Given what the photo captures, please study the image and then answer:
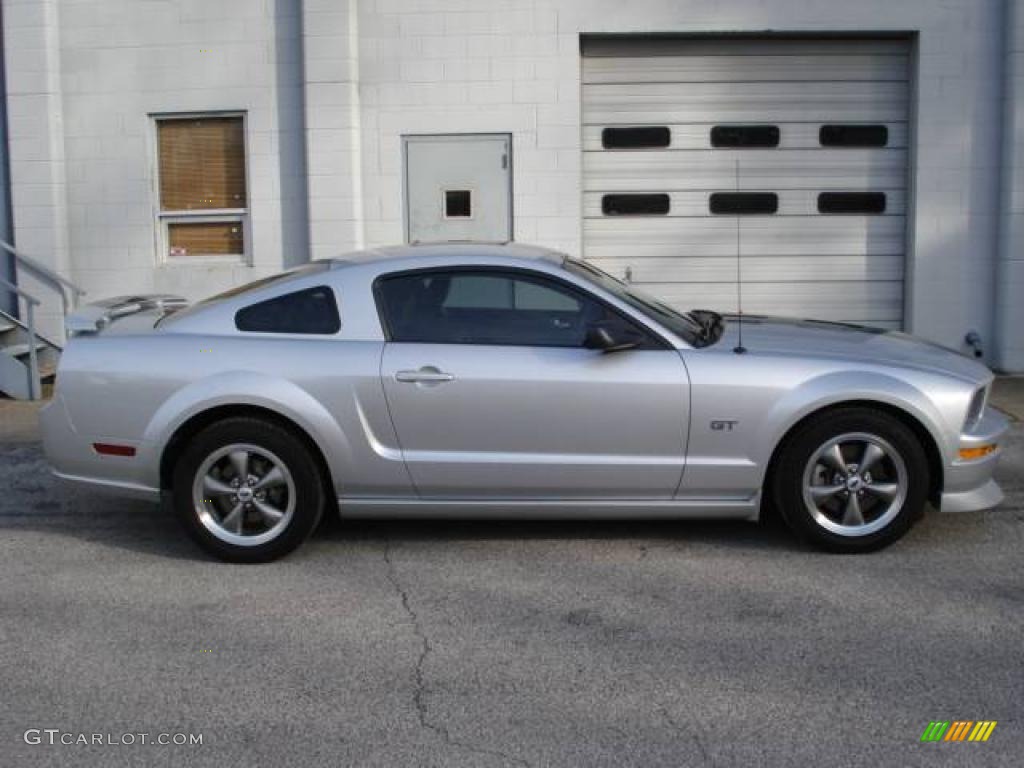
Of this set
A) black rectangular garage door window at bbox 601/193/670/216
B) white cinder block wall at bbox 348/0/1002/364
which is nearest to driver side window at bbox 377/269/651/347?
white cinder block wall at bbox 348/0/1002/364

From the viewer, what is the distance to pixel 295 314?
619cm

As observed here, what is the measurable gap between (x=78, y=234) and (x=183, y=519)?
6.70 m

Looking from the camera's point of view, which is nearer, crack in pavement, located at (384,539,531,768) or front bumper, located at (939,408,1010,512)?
crack in pavement, located at (384,539,531,768)

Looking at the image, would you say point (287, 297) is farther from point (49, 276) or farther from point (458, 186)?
point (49, 276)

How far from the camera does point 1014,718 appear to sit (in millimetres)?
4191

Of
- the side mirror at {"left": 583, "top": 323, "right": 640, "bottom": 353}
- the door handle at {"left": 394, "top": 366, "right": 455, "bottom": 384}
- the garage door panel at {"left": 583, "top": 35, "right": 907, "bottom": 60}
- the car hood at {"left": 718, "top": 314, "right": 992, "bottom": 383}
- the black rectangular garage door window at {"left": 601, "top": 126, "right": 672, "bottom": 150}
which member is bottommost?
the door handle at {"left": 394, "top": 366, "right": 455, "bottom": 384}

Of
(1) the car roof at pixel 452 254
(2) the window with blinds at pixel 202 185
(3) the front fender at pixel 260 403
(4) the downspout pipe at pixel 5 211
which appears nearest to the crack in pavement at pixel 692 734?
(3) the front fender at pixel 260 403

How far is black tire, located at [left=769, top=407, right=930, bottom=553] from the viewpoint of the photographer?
5.87 m

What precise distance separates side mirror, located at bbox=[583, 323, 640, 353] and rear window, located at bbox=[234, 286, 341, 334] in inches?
49.2

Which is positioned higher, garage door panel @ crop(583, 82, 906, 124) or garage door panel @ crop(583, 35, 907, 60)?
garage door panel @ crop(583, 35, 907, 60)

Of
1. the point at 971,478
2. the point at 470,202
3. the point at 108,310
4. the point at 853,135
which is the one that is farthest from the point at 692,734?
the point at 853,135

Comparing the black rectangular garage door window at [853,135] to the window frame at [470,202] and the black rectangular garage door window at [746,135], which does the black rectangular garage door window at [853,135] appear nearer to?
the black rectangular garage door window at [746,135]

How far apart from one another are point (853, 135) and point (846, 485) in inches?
247

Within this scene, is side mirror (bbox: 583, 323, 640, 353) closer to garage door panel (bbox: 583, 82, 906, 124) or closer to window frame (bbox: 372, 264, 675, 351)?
window frame (bbox: 372, 264, 675, 351)
